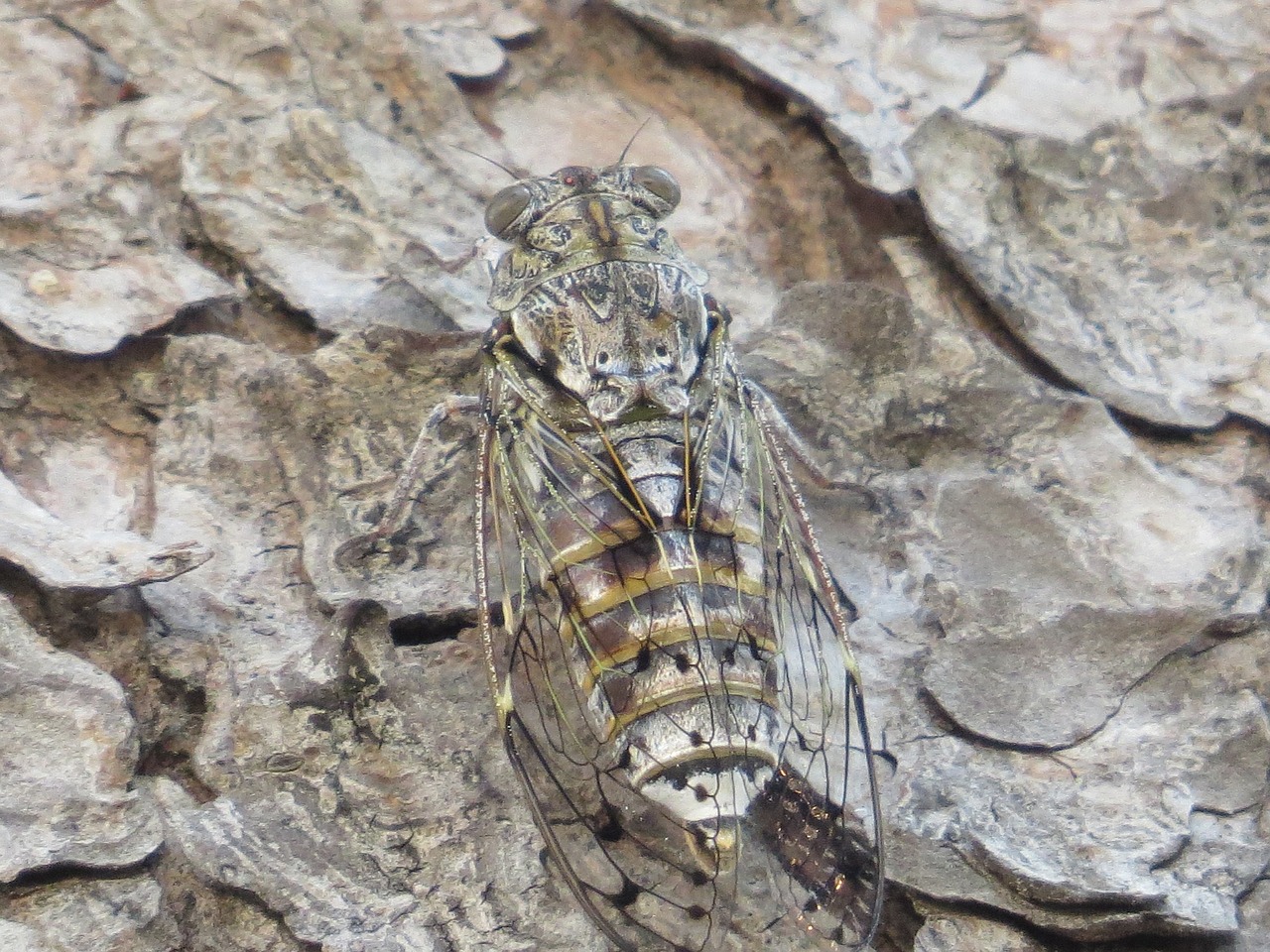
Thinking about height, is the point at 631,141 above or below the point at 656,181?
above

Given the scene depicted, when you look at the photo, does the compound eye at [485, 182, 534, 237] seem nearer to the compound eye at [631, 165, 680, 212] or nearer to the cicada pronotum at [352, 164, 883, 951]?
the cicada pronotum at [352, 164, 883, 951]

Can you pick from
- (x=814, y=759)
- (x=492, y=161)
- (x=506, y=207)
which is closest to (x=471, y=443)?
(x=506, y=207)

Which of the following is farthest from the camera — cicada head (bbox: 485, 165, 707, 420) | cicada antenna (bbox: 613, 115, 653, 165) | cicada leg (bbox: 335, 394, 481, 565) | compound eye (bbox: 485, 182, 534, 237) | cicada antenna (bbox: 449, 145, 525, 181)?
cicada antenna (bbox: 613, 115, 653, 165)

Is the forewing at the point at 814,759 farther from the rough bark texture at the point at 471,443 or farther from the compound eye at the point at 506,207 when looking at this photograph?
the compound eye at the point at 506,207

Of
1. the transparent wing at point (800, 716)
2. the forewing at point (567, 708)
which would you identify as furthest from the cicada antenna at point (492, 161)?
the transparent wing at point (800, 716)

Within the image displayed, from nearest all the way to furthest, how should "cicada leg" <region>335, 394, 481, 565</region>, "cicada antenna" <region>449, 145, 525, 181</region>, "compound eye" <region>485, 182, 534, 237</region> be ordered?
1. "cicada leg" <region>335, 394, 481, 565</region>
2. "compound eye" <region>485, 182, 534, 237</region>
3. "cicada antenna" <region>449, 145, 525, 181</region>

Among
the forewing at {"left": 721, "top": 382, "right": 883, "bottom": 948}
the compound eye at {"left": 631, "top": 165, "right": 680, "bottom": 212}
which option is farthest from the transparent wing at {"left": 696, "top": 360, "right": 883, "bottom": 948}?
the compound eye at {"left": 631, "top": 165, "right": 680, "bottom": 212}

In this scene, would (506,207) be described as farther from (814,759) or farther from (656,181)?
(814,759)

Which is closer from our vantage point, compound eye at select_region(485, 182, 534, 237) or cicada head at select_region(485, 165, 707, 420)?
cicada head at select_region(485, 165, 707, 420)
